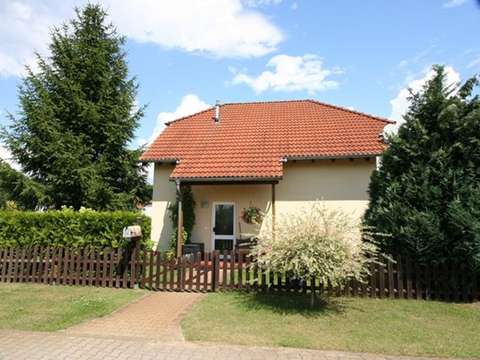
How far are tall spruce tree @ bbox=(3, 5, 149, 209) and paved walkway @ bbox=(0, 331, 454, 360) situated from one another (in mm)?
12549

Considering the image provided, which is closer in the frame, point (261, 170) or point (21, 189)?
point (261, 170)

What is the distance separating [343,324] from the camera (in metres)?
5.77

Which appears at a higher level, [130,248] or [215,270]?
[130,248]

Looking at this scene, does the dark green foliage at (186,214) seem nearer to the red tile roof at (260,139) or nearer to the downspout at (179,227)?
the downspout at (179,227)

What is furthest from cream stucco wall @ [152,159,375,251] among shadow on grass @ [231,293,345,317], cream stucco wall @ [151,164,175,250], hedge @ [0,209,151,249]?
shadow on grass @ [231,293,345,317]

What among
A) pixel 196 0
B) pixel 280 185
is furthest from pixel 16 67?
pixel 280 185

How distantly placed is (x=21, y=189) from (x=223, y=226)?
1096 centimetres

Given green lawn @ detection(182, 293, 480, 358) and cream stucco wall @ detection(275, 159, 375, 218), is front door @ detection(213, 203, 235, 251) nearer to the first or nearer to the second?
cream stucco wall @ detection(275, 159, 375, 218)

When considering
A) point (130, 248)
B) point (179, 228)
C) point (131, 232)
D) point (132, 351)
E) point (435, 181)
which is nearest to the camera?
point (132, 351)

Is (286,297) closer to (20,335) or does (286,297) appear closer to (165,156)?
(20,335)

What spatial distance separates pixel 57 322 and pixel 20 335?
68 centimetres

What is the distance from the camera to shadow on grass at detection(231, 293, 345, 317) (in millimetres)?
6486

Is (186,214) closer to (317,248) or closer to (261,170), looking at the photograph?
(261,170)

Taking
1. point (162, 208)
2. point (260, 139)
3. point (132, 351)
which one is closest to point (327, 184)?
point (260, 139)
